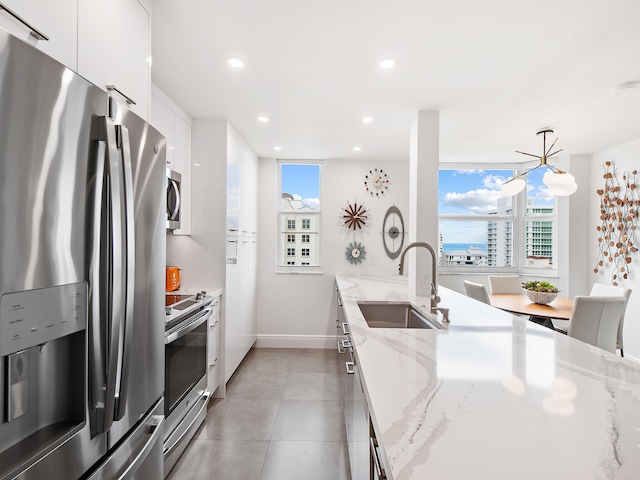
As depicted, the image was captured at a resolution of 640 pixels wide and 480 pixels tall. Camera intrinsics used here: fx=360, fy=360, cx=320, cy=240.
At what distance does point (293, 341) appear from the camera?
4562 millimetres

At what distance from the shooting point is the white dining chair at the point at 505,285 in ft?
14.2

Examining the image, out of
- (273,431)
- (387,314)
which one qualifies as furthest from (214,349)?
(387,314)

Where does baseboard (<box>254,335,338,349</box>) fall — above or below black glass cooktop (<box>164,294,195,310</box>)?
below

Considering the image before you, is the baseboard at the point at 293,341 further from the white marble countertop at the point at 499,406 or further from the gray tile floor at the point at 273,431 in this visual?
the white marble countertop at the point at 499,406

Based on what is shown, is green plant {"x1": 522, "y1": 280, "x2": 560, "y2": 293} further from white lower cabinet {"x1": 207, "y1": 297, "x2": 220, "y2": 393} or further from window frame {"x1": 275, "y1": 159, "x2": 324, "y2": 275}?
white lower cabinet {"x1": 207, "y1": 297, "x2": 220, "y2": 393}

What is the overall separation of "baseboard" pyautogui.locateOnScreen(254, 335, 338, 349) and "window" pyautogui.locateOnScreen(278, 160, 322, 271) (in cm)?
93

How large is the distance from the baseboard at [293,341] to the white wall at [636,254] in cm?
322

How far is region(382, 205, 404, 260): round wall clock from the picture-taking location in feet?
15.2

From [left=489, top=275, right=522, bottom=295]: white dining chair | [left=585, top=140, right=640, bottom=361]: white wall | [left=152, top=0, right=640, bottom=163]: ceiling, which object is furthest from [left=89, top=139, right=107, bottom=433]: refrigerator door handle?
[left=585, top=140, right=640, bottom=361]: white wall

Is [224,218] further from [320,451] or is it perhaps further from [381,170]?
[381,170]

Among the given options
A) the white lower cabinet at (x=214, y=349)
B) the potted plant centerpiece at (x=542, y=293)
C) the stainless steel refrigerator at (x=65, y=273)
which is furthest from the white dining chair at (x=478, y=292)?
the stainless steel refrigerator at (x=65, y=273)

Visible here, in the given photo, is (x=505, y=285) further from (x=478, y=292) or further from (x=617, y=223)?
(x=617, y=223)

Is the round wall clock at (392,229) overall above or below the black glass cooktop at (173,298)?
above

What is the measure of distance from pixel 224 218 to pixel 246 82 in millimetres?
1152
